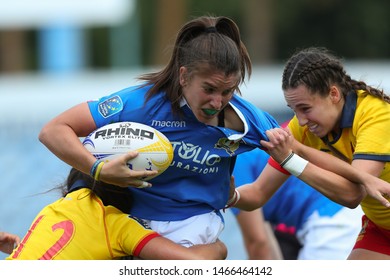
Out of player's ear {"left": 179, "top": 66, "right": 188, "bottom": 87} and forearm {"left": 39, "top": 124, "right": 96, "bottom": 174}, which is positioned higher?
player's ear {"left": 179, "top": 66, "right": 188, "bottom": 87}

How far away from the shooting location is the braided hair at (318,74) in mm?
4941

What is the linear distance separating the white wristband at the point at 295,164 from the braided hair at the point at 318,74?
373 mm

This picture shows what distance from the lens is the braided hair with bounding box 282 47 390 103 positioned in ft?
16.2

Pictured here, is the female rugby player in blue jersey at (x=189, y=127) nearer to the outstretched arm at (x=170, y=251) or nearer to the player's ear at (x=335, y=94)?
the outstretched arm at (x=170, y=251)

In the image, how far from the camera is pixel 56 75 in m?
16.6

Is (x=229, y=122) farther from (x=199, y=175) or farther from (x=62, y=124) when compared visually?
(x=62, y=124)

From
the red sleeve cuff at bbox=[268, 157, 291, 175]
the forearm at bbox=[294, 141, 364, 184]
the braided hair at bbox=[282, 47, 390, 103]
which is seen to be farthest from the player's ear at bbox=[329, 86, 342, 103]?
the red sleeve cuff at bbox=[268, 157, 291, 175]

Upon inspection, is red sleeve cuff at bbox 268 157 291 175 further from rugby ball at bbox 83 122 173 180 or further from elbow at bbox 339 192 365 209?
rugby ball at bbox 83 122 173 180

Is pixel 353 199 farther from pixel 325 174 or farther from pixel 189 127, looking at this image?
pixel 189 127

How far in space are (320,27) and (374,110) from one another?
28.5m

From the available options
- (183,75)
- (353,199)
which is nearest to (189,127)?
(183,75)

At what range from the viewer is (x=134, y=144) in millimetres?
4734

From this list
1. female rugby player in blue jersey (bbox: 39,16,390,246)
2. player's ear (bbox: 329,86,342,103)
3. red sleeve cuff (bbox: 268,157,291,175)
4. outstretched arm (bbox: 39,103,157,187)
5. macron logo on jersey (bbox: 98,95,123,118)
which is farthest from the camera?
red sleeve cuff (bbox: 268,157,291,175)

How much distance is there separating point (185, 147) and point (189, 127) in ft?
0.35
